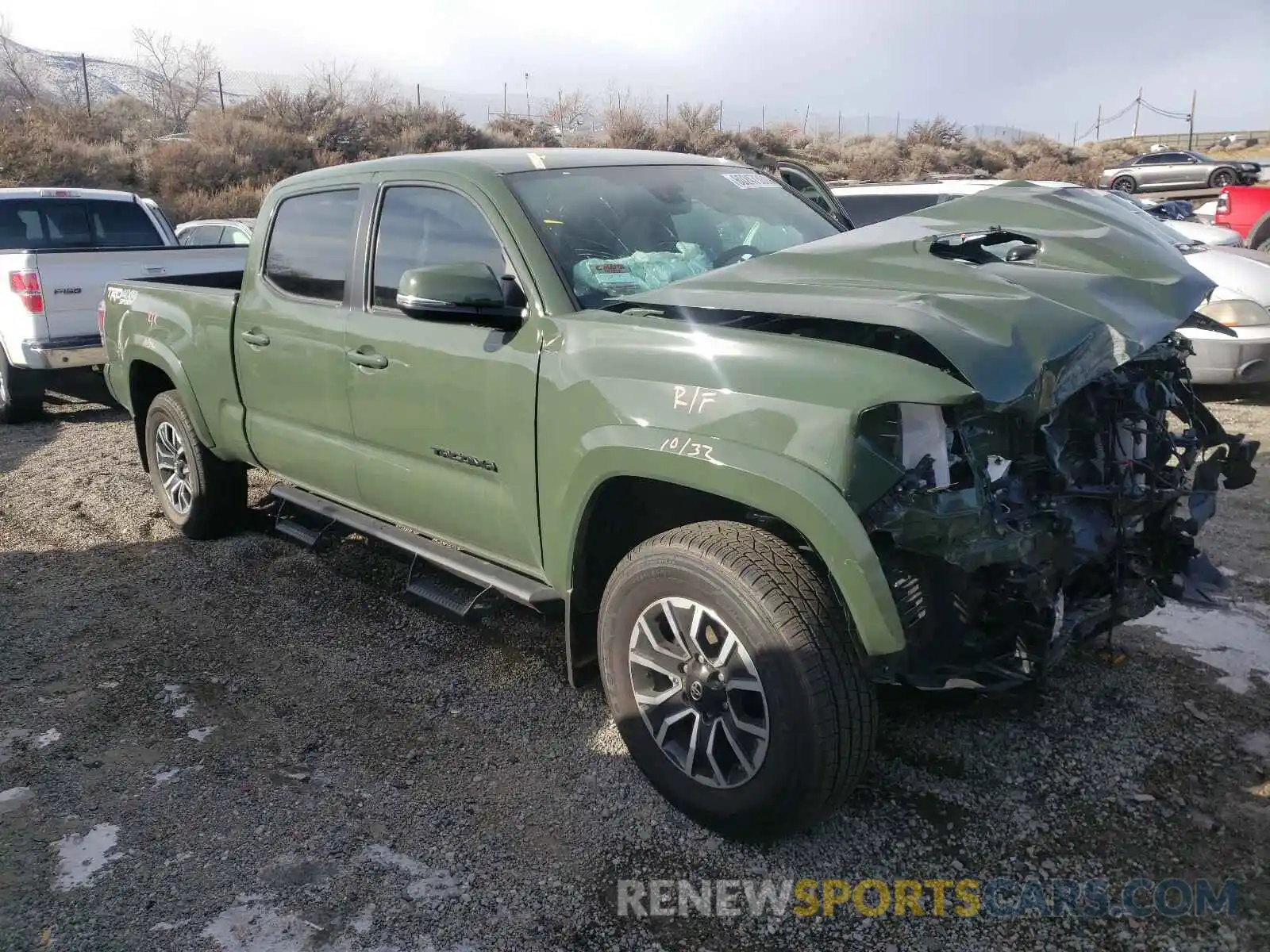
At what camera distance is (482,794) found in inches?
127

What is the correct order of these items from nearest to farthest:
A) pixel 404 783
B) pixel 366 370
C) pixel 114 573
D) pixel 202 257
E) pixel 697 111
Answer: pixel 404 783
pixel 366 370
pixel 114 573
pixel 202 257
pixel 697 111

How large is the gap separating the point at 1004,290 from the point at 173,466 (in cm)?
473

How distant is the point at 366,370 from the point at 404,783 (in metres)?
1.59

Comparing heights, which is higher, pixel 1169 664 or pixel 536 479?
pixel 536 479

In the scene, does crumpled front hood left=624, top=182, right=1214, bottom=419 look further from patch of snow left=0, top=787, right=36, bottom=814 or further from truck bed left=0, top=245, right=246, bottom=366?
truck bed left=0, top=245, right=246, bottom=366

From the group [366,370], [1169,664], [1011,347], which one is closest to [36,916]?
[366,370]

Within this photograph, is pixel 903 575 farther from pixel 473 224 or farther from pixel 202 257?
pixel 202 257

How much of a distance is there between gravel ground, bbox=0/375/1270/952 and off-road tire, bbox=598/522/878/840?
0.20 metres

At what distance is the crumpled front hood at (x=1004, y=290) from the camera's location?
2.57 metres

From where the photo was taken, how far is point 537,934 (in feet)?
8.52

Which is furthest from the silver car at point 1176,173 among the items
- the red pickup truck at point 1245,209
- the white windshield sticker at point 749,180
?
the white windshield sticker at point 749,180

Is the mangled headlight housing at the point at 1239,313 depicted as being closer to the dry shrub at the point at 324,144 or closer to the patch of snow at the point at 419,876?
the patch of snow at the point at 419,876

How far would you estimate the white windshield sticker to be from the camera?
4.29m

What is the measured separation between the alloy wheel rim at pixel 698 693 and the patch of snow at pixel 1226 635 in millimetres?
1896
